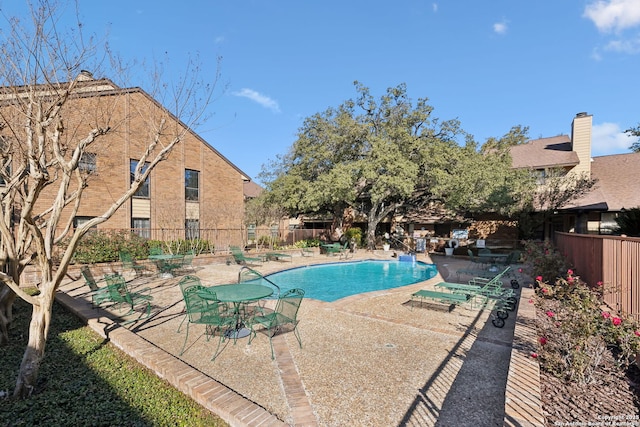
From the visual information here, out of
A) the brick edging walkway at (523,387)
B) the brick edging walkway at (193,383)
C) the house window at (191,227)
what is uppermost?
the house window at (191,227)

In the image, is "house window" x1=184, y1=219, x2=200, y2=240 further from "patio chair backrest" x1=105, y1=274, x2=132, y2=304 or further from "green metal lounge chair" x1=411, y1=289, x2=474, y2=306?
"green metal lounge chair" x1=411, y1=289, x2=474, y2=306

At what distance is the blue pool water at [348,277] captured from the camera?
38.2 feet

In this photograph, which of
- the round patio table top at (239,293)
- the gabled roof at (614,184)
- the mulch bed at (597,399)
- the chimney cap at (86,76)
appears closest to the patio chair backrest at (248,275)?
the round patio table top at (239,293)

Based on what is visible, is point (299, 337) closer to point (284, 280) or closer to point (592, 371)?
point (592, 371)

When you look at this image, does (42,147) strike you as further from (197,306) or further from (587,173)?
(587,173)

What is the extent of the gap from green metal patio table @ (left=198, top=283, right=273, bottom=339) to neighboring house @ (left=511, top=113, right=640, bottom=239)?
20597mm

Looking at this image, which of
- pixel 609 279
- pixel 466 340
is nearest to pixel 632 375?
pixel 466 340

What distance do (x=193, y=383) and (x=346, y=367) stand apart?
6.60 ft

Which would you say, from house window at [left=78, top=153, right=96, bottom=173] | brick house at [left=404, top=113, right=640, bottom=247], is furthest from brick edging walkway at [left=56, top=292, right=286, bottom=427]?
brick house at [left=404, top=113, right=640, bottom=247]

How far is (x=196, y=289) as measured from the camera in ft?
18.5

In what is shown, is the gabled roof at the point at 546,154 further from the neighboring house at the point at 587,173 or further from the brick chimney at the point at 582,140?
the brick chimney at the point at 582,140

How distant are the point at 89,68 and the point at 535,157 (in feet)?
89.2

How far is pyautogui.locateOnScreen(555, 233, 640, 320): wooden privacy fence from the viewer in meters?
5.00

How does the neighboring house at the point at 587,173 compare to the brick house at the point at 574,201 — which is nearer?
the neighboring house at the point at 587,173
